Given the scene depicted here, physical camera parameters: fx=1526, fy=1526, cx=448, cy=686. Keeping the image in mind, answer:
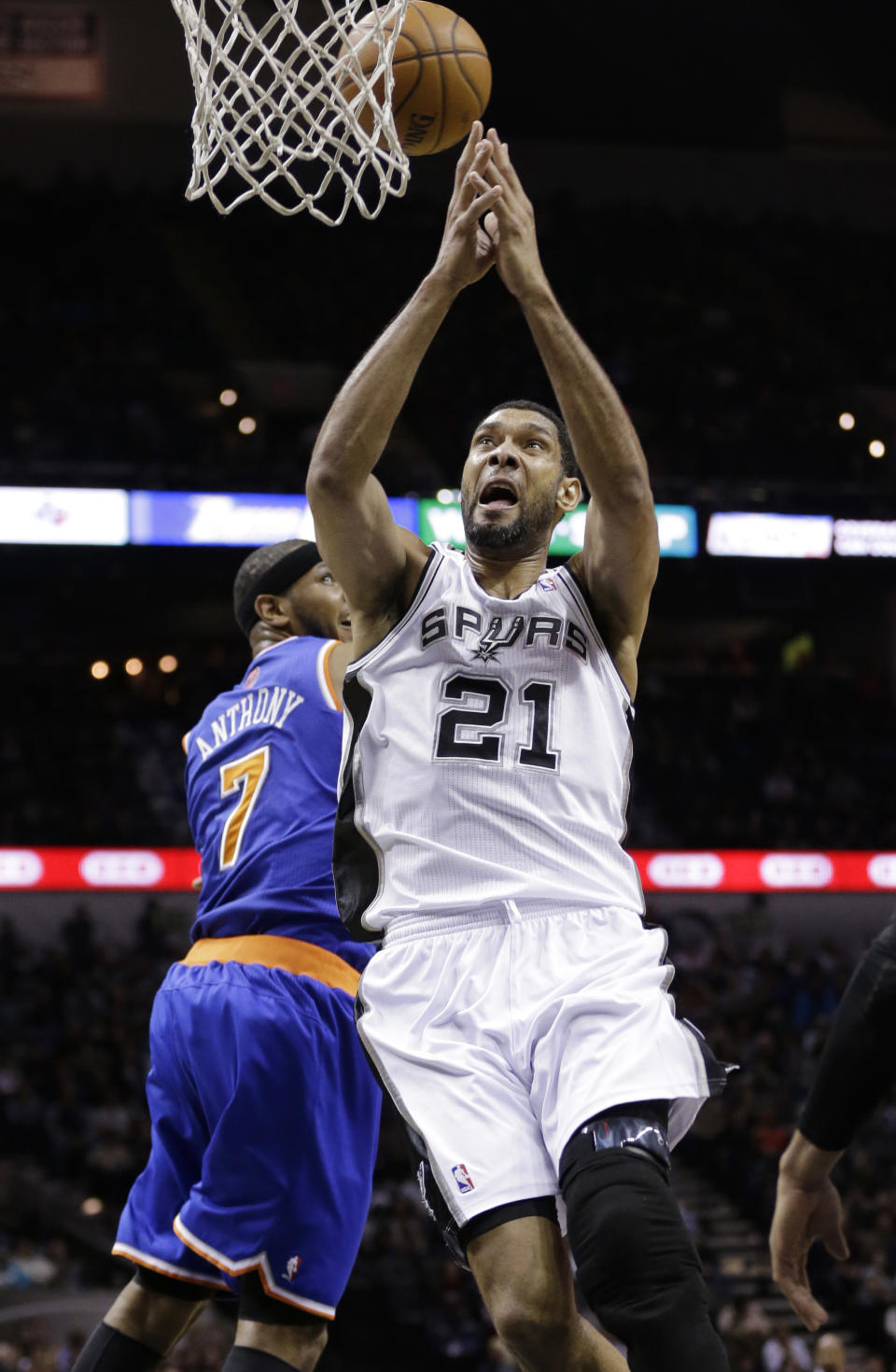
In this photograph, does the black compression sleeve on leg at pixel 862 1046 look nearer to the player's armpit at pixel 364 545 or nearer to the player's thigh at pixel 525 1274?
the player's thigh at pixel 525 1274

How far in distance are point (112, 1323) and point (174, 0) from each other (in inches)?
122

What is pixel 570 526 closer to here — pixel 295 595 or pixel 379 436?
pixel 295 595

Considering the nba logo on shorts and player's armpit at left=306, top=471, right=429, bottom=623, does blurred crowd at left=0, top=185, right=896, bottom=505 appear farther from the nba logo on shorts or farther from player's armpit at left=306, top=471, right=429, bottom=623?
the nba logo on shorts

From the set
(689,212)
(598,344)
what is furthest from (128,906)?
(689,212)

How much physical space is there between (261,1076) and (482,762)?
85cm

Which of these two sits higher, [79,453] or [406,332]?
[406,332]

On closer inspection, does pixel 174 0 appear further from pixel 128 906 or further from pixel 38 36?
pixel 38 36

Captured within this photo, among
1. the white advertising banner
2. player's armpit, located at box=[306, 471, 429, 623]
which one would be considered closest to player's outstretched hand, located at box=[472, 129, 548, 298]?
player's armpit, located at box=[306, 471, 429, 623]

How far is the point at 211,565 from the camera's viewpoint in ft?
51.8

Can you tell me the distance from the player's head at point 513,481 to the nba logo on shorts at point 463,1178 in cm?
128

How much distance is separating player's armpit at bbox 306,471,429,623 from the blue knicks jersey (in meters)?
0.52

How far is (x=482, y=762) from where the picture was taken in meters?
2.98

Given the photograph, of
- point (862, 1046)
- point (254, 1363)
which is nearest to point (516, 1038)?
point (862, 1046)

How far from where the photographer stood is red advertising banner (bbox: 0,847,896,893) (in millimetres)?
14156
